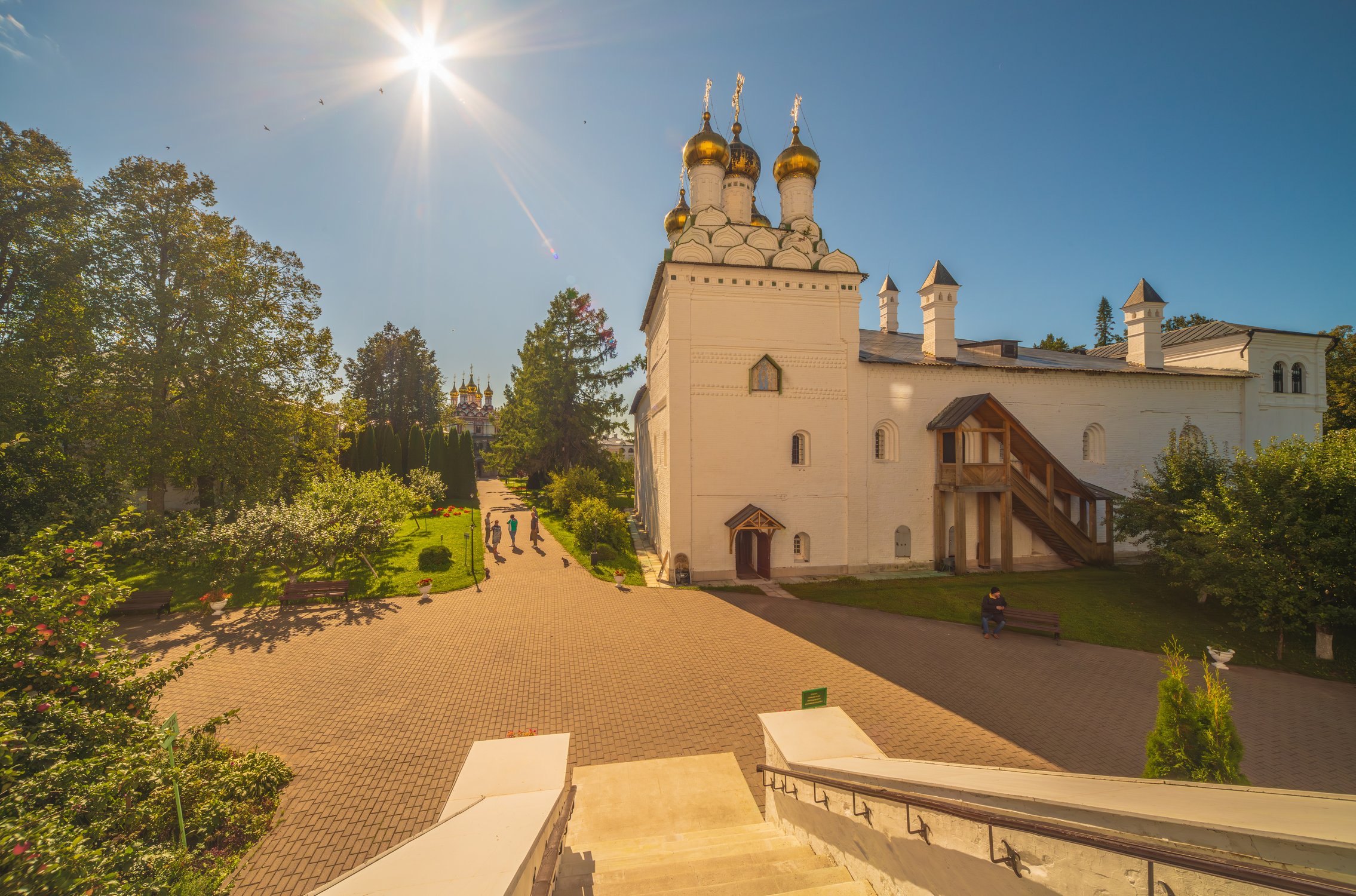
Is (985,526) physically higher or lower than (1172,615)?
higher

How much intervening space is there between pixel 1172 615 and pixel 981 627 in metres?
5.53

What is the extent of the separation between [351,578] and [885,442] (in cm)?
1820

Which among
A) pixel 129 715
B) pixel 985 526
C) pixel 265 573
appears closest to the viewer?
pixel 129 715

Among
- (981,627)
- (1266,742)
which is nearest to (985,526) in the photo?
(981,627)

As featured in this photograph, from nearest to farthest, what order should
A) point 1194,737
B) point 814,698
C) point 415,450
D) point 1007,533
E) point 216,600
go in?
point 1194,737, point 814,698, point 216,600, point 1007,533, point 415,450

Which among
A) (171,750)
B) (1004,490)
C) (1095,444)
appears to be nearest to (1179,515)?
(1004,490)

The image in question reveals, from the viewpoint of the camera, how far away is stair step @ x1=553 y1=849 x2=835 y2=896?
14.1ft

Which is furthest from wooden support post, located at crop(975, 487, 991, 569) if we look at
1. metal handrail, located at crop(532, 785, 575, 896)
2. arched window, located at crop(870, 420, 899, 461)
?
metal handrail, located at crop(532, 785, 575, 896)

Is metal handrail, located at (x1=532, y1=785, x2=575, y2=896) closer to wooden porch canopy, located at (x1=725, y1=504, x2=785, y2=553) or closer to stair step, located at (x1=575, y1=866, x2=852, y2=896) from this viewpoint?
stair step, located at (x1=575, y1=866, x2=852, y2=896)

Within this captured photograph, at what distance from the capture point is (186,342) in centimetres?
1703

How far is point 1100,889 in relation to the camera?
2.02 metres

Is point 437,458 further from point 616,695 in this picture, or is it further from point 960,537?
point 960,537

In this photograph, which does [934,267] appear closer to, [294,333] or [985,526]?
[985,526]

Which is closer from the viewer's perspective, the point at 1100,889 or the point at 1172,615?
the point at 1100,889
